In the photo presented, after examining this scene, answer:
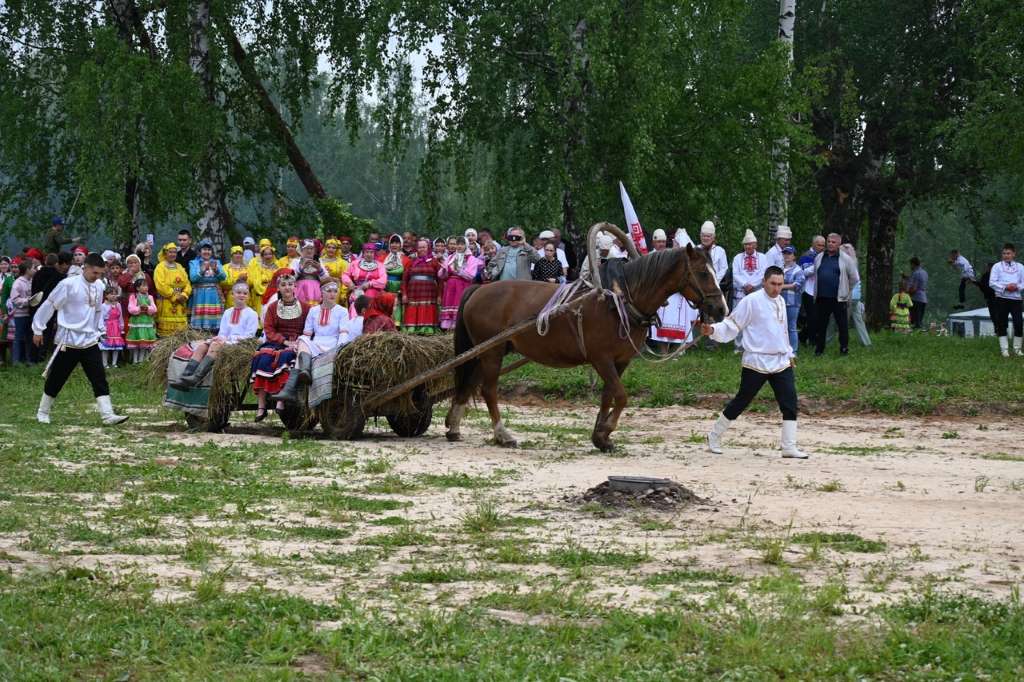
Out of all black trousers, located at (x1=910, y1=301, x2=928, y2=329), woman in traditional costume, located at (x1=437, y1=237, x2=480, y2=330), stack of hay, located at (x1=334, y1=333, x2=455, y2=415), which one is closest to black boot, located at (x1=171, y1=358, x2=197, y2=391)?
stack of hay, located at (x1=334, y1=333, x2=455, y2=415)

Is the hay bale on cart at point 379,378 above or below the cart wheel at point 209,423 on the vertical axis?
above

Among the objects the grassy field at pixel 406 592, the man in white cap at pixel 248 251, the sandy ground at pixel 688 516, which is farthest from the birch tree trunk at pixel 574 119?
the grassy field at pixel 406 592

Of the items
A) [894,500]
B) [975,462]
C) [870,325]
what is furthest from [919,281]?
→ [894,500]

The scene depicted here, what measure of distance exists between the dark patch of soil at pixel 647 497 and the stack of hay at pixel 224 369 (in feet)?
18.8

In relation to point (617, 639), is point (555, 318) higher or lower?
higher

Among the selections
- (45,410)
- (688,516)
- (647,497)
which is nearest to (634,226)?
(45,410)

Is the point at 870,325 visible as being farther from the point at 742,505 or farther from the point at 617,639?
the point at 617,639

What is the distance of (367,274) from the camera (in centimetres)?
1989

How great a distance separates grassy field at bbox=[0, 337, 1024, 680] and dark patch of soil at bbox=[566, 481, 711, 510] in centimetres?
39

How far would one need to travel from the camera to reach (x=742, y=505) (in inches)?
398

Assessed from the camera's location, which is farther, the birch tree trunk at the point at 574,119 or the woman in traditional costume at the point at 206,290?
the birch tree trunk at the point at 574,119

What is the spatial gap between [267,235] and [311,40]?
156 inches

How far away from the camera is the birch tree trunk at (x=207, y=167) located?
83.5ft

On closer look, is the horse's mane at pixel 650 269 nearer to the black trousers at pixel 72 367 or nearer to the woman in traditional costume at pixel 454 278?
the black trousers at pixel 72 367
